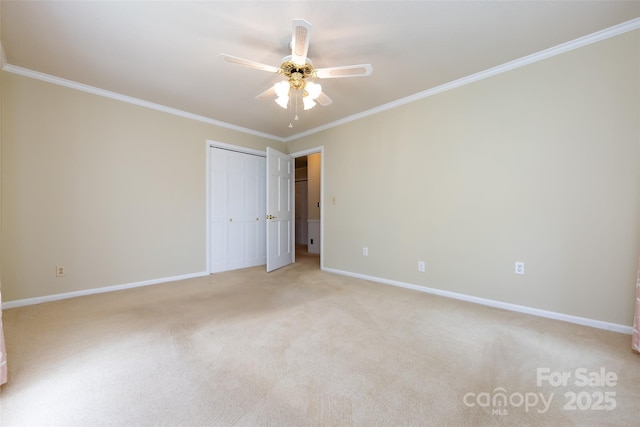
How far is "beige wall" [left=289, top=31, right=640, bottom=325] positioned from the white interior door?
169 centimetres

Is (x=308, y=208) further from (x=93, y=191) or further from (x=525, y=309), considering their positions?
(x=525, y=309)

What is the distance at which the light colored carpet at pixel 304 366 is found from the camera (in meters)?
1.26

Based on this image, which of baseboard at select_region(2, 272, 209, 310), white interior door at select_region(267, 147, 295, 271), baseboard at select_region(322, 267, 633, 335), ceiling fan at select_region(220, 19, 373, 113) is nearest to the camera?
ceiling fan at select_region(220, 19, 373, 113)

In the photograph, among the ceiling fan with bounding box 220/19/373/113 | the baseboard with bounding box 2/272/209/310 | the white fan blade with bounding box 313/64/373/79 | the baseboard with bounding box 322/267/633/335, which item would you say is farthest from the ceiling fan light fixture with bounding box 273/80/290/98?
the baseboard with bounding box 2/272/209/310

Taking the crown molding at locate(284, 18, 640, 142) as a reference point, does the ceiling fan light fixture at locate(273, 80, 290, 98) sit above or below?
below

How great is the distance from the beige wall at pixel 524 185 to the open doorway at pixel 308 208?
8.68 feet

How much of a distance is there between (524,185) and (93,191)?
4.70m

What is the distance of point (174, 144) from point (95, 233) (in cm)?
150

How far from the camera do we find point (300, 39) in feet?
5.76

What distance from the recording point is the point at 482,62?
2.53 meters

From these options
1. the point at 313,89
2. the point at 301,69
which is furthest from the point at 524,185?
the point at 301,69

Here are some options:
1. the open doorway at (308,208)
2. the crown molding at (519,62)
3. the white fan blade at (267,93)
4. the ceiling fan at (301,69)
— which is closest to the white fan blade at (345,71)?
the ceiling fan at (301,69)

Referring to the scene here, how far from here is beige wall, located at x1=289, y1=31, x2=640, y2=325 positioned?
210 cm

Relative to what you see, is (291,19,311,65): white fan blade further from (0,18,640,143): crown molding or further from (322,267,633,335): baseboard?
(322,267,633,335): baseboard
